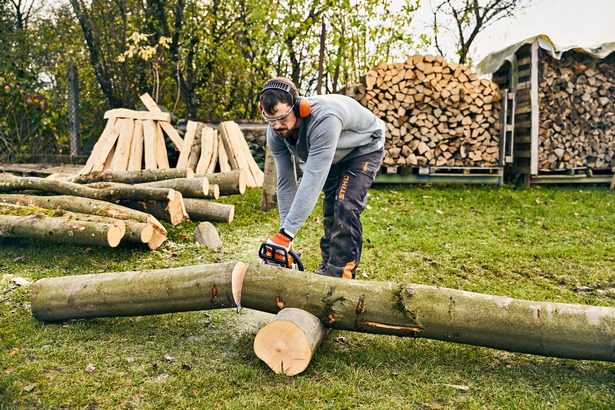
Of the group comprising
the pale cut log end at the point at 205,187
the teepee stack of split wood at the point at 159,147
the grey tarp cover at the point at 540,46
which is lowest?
the pale cut log end at the point at 205,187

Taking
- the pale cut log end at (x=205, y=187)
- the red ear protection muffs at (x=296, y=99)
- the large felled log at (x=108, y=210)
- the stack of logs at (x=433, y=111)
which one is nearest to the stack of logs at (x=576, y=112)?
the stack of logs at (x=433, y=111)

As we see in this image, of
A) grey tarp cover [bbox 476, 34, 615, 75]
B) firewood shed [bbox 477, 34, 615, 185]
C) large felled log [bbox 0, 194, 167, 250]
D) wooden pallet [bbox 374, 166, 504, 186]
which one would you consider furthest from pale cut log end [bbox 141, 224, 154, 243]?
grey tarp cover [bbox 476, 34, 615, 75]

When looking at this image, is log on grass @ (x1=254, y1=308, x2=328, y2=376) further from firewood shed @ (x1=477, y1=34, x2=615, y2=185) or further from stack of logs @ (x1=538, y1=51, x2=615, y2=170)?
stack of logs @ (x1=538, y1=51, x2=615, y2=170)

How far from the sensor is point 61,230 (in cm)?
445

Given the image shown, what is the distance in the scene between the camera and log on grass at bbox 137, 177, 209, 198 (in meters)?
5.91

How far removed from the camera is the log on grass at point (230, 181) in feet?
21.4

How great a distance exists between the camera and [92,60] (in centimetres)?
1156

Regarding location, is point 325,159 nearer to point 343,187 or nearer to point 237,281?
point 343,187

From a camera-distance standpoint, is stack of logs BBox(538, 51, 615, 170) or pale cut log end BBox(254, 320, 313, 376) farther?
stack of logs BBox(538, 51, 615, 170)

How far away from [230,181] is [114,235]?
2294 mm

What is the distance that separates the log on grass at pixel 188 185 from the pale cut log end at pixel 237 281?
10.1 ft

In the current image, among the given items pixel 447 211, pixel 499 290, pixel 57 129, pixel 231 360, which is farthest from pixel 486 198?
pixel 57 129

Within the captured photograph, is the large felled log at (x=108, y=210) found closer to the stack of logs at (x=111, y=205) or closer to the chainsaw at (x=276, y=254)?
the stack of logs at (x=111, y=205)

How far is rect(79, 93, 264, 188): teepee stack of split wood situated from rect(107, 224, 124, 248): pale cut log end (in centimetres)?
370
